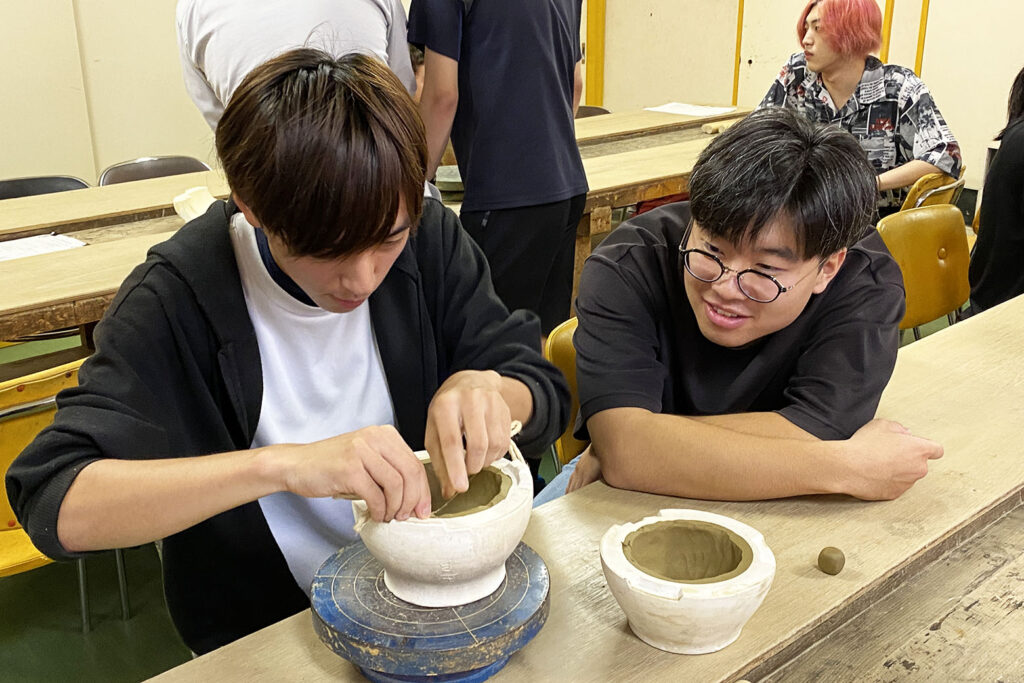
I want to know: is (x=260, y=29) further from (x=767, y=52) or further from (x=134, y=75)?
(x=767, y=52)

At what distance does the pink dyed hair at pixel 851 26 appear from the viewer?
336 cm

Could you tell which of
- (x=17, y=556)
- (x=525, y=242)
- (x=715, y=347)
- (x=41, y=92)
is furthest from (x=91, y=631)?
(x=41, y=92)

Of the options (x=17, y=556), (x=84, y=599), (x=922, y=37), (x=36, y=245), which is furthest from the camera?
(x=922, y=37)

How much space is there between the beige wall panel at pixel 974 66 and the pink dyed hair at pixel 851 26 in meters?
2.28

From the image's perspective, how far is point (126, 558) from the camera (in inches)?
102

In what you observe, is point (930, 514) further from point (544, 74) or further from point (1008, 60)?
point (1008, 60)

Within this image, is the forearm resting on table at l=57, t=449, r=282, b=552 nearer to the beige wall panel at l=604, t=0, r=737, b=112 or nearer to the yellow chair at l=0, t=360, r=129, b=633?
the yellow chair at l=0, t=360, r=129, b=633

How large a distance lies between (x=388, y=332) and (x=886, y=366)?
788 millimetres

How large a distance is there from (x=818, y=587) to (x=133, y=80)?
5.12 m

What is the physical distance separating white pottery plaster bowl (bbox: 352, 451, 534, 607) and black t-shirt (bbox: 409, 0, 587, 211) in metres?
1.87

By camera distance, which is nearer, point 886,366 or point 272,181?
point 272,181

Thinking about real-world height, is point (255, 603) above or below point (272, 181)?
below

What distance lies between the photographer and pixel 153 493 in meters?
0.97

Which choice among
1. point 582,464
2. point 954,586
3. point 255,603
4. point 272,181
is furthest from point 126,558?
point 954,586
